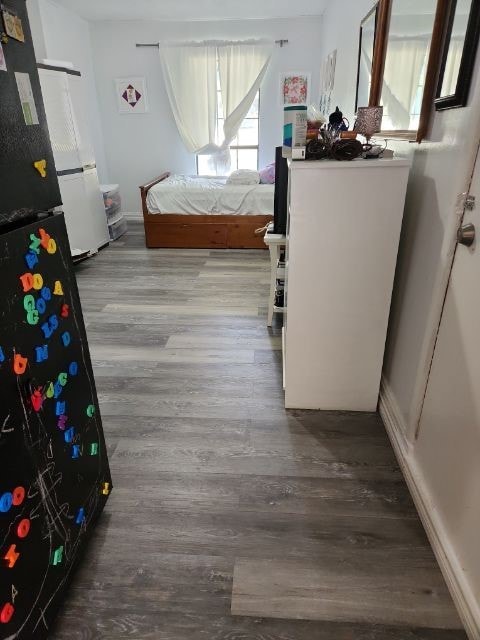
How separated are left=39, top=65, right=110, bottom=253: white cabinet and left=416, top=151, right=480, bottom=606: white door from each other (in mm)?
3561

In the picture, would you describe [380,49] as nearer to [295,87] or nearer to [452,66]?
[452,66]

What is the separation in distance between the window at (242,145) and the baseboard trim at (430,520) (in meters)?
4.78

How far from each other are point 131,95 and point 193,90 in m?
0.89

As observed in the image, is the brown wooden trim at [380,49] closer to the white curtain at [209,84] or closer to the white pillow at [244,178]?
the white pillow at [244,178]

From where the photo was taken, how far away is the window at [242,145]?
5.59 metres

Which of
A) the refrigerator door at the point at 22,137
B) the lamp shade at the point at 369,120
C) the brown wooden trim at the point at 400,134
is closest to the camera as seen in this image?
the refrigerator door at the point at 22,137

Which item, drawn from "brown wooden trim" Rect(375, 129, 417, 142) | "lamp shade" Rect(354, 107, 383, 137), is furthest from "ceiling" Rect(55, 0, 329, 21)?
"lamp shade" Rect(354, 107, 383, 137)

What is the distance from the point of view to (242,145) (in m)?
5.83

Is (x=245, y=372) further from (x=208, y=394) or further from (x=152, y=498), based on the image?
(x=152, y=498)

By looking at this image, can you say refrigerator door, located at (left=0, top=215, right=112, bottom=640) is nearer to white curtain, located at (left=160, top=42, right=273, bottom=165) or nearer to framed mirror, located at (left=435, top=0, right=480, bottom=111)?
framed mirror, located at (left=435, top=0, right=480, bottom=111)

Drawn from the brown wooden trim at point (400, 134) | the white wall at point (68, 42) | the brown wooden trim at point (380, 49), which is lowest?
the brown wooden trim at point (400, 134)

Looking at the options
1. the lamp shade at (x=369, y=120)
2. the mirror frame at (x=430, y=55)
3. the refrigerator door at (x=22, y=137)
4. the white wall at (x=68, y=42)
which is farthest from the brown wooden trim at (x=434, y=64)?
the white wall at (x=68, y=42)

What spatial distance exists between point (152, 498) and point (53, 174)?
1197mm

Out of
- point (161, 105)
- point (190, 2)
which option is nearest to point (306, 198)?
point (190, 2)
